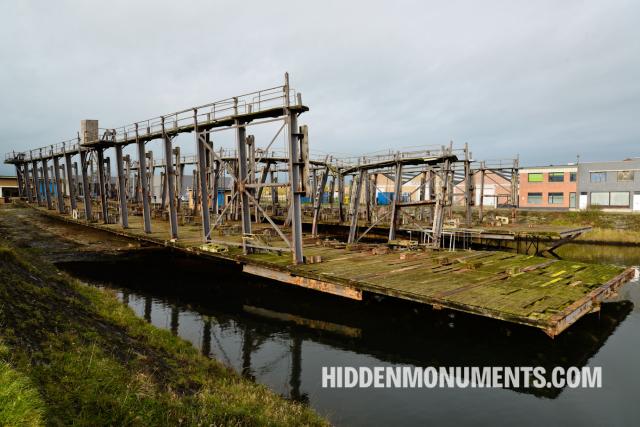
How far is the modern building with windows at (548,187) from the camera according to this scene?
2157 inches

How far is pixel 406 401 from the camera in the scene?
10242 mm

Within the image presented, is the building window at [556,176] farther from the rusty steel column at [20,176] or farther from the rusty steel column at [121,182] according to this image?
the rusty steel column at [20,176]

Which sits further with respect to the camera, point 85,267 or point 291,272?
point 85,267

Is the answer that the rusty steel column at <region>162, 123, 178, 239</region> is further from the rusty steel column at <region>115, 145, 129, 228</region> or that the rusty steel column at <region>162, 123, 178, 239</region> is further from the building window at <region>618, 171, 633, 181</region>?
the building window at <region>618, 171, 633, 181</region>

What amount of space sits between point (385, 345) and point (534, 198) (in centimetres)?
5503

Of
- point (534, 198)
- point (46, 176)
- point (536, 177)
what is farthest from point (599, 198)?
point (46, 176)

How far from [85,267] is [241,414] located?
22.2 metres

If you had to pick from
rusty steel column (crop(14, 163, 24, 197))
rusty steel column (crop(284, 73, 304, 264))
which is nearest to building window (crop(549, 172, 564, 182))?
rusty steel column (crop(284, 73, 304, 264))

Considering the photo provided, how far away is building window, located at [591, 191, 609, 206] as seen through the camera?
5169cm

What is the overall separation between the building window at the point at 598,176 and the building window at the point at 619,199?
2.21 m

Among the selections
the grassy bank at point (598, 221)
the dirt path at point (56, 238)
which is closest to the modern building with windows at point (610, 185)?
the grassy bank at point (598, 221)

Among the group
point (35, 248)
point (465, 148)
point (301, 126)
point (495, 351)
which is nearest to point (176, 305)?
point (301, 126)

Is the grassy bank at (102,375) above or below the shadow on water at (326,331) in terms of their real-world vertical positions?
above

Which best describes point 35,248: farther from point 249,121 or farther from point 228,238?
point 249,121
